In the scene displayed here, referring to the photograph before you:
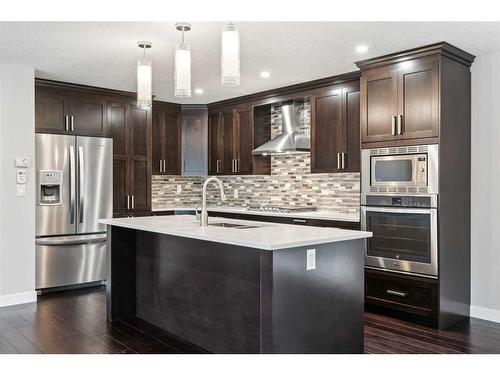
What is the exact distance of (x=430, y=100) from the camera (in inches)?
163

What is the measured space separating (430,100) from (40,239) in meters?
4.40

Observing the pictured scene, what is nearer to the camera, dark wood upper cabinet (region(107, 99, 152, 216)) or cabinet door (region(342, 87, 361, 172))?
cabinet door (region(342, 87, 361, 172))

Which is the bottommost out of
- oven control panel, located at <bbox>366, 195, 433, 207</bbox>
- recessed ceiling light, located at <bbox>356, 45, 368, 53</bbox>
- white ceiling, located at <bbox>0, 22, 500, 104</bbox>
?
oven control panel, located at <bbox>366, 195, 433, 207</bbox>

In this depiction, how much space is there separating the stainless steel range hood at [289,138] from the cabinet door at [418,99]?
1.72 metres

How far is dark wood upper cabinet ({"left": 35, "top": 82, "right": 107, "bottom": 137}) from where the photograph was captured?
18.0 feet

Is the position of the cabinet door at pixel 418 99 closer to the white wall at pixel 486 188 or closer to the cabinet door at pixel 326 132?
the white wall at pixel 486 188

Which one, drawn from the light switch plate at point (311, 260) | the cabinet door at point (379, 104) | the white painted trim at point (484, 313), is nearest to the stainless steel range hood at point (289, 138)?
the cabinet door at point (379, 104)

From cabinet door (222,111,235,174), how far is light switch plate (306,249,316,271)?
12.8ft

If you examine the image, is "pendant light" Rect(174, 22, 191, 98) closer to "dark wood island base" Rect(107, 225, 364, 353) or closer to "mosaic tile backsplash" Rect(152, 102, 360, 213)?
"dark wood island base" Rect(107, 225, 364, 353)

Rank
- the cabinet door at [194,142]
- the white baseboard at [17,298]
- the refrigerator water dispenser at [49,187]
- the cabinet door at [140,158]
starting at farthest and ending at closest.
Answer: the cabinet door at [194,142]
the cabinet door at [140,158]
the refrigerator water dispenser at [49,187]
the white baseboard at [17,298]

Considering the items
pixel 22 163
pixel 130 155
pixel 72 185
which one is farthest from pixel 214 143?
pixel 22 163

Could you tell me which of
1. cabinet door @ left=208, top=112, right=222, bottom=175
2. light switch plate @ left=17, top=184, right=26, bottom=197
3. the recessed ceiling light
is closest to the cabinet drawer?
the recessed ceiling light

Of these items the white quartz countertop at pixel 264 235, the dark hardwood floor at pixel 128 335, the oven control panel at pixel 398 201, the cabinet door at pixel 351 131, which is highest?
the cabinet door at pixel 351 131

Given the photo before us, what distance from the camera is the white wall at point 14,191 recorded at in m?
4.87
